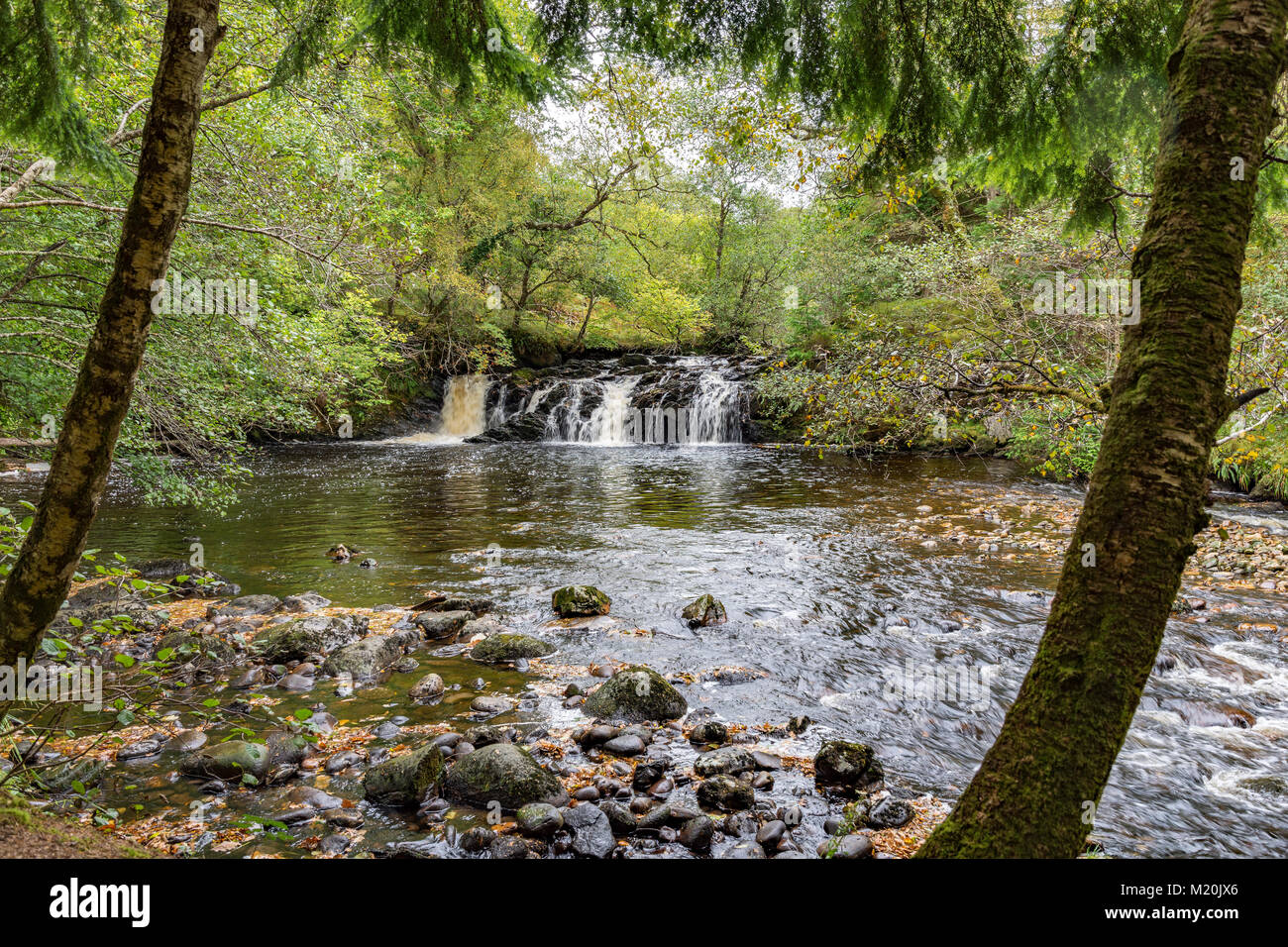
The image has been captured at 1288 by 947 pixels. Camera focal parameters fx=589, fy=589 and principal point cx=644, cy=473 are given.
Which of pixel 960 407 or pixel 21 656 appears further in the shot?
pixel 960 407

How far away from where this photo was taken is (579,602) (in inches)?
290

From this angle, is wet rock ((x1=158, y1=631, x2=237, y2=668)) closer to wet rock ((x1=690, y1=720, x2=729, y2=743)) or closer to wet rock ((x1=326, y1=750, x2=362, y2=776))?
wet rock ((x1=326, y1=750, x2=362, y2=776))

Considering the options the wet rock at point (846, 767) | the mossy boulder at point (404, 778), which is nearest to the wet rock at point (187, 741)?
the mossy boulder at point (404, 778)

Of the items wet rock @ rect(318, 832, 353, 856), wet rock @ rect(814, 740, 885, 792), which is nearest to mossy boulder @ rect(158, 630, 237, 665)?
wet rock @ rect(318, 832, 353, 856)

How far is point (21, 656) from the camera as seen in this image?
2357 mm

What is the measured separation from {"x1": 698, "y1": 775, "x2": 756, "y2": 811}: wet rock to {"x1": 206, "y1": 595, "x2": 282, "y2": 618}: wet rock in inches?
240

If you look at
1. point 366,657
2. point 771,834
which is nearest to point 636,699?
point 771,834

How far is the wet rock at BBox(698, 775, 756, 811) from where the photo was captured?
3848mm

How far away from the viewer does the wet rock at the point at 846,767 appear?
4074mm

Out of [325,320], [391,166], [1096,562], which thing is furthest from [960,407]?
[391,166]

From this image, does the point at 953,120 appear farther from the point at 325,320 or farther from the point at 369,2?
the point at 325,320

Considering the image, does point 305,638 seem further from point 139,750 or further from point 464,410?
point 464,410

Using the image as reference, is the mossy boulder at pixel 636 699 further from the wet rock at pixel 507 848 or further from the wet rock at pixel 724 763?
the wet rock at pixel 507 848
